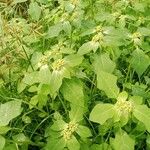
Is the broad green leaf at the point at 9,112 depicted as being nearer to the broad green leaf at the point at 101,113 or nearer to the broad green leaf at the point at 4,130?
the broad green leaf at the point at 4,130

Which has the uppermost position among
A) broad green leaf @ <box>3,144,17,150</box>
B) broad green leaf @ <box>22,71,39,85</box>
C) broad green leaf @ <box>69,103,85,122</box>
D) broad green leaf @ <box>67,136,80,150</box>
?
broad green leaf @ <box>22,71,39,85</box>

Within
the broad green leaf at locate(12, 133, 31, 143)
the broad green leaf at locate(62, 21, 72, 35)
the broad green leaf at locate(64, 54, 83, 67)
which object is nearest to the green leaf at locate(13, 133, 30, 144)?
the broad green leaf at locate(12, 133, 31, 143)

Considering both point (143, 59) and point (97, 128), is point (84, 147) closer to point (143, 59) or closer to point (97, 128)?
point (97, 128)

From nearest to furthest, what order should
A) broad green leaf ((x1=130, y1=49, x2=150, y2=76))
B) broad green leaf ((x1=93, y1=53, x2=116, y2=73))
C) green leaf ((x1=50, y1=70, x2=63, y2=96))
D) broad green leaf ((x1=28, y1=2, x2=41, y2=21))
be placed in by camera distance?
1. green leaf ((x1=50, y1=70, x2=63, y2=96))
2. broad green leaf ((x1=93, y1=53, x2=116, y2=73))
3. broad green leaf ((x1=130, y1=49, x2=150, y2=76))
4. broad green leaf ((x1=28, y1=2, x2=41, y2=21))

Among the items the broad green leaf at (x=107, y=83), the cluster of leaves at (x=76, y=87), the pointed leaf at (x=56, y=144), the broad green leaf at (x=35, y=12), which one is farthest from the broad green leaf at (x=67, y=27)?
the pointed leaf at (x=56, y=144)

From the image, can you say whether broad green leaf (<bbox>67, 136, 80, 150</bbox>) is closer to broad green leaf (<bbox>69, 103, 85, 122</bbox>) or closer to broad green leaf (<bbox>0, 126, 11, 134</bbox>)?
broad green leaf (<bbox>69, 103, 85, 122</bbox>)
